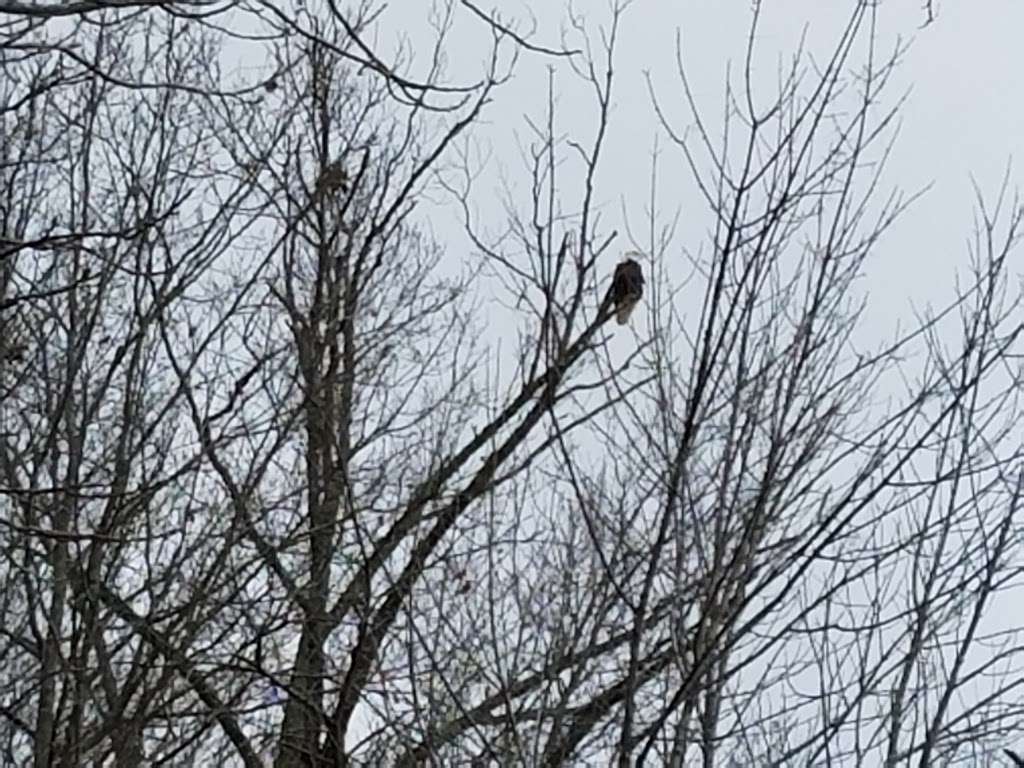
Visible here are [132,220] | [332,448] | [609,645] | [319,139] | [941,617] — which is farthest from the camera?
[319,139]

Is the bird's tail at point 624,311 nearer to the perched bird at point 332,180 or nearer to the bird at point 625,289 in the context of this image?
the bird at point 625,289

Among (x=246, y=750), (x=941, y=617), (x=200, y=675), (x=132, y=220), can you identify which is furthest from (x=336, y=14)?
(x=246, y=750)

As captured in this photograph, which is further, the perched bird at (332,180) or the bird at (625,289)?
the perched bird at (332,180)

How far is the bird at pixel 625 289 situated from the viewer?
4.89 m

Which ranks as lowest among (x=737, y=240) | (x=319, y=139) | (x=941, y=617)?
(x=941, y=617)

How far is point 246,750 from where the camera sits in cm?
849

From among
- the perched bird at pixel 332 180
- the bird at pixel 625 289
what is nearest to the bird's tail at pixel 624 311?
the bird at pixel 625 289

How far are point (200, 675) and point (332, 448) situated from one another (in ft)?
4.44

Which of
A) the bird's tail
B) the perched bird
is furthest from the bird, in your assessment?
the perched bird

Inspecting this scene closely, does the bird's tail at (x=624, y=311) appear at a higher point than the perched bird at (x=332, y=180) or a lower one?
lower

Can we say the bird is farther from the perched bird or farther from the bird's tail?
the perched bird

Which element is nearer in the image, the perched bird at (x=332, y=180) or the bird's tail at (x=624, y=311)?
the bird's tail at (x=624, y=311)

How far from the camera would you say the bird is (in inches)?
193

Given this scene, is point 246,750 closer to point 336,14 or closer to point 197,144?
point 197,144
